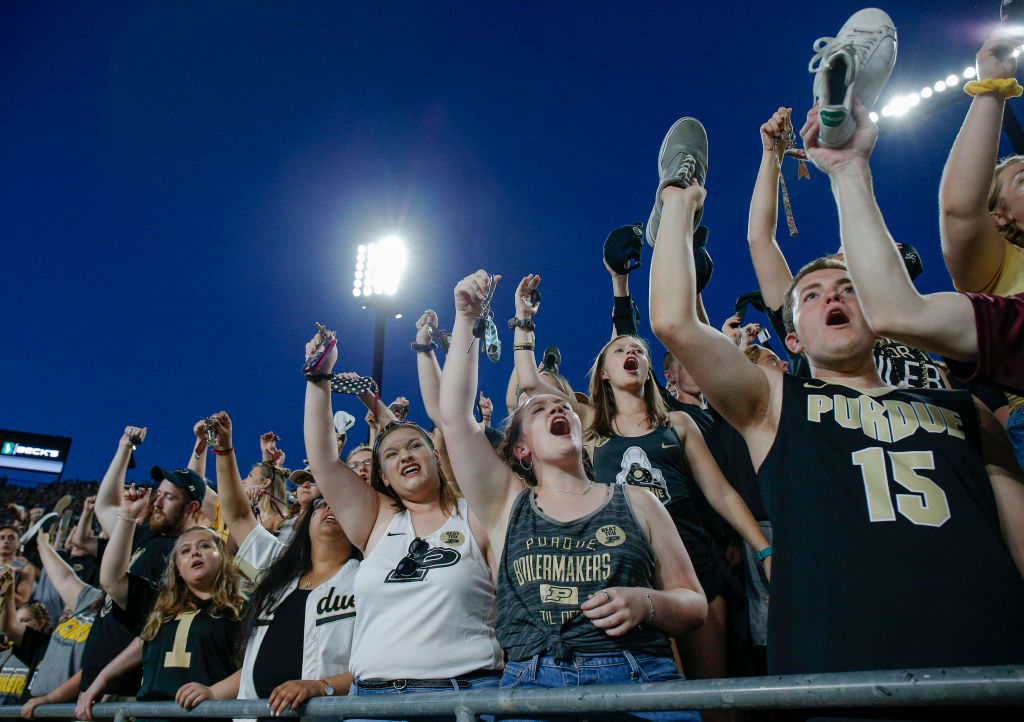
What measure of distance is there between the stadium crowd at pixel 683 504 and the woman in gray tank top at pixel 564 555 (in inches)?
0.4

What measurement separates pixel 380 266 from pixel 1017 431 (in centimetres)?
1057

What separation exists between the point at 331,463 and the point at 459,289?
105 cm

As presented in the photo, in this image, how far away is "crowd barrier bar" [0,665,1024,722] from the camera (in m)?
1.10

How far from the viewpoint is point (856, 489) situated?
1.51 meters

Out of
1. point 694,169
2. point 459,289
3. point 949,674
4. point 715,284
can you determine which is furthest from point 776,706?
point 715,284

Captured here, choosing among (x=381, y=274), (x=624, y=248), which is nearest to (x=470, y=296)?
(x=624, y=248)

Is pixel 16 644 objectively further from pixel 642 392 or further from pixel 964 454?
pixel 964 454

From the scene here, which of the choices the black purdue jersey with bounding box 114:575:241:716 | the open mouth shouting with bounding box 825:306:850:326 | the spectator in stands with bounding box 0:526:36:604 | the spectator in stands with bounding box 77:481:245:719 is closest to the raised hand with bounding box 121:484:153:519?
the spectator in stands with bounding box 77:481:245:719

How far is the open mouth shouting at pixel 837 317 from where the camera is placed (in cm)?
188

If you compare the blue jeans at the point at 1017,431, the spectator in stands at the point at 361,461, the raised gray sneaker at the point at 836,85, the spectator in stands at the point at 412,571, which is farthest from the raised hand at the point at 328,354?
the blue jeans at the point at 1017,431

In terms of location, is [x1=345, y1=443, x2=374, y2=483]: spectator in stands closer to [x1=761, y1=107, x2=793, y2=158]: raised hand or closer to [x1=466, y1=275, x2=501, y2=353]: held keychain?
[x1=466, y1=275, x2=501, y2=353]: held keychain

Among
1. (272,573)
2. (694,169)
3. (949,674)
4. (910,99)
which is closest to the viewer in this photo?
(949,674)

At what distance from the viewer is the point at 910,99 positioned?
11398 mm

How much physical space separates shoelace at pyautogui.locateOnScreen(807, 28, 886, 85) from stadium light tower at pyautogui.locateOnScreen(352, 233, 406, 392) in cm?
800
